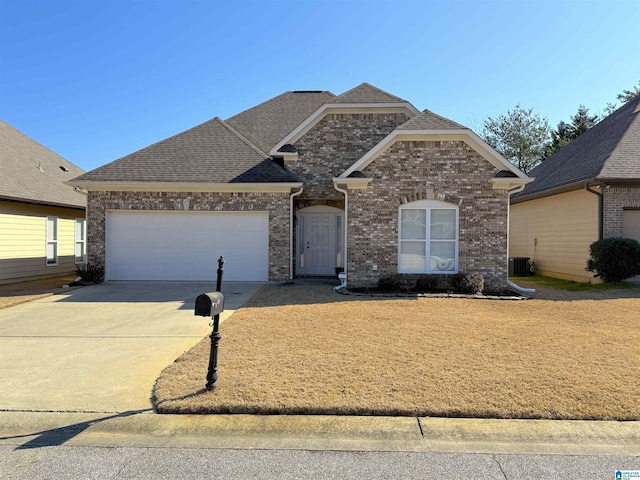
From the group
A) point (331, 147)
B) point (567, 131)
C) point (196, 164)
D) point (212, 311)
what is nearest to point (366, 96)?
point (331, 147)

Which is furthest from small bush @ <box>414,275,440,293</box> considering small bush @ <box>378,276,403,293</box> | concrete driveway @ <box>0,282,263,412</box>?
concrete driveway @ <box>0,282,263,412</box>

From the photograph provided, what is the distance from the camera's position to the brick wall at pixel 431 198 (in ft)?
37.9

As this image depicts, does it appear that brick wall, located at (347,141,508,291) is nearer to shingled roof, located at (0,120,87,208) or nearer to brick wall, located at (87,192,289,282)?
brick wall, located at (87,192,289,282)

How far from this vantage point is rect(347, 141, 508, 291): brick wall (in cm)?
1154

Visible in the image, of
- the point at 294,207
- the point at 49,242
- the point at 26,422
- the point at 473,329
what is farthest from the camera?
the point at 49,242

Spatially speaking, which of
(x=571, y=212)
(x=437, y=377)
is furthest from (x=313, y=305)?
(x=571, y=212)

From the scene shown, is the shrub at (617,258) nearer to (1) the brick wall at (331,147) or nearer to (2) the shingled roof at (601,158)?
(2) the shingled roof at (601,158)

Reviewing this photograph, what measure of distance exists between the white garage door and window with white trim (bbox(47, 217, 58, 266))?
412 centimetres

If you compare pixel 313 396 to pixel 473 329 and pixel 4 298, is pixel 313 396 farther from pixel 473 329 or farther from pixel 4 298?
pixel 4 298

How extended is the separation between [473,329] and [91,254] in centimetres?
1171

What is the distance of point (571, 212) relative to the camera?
49.8ft

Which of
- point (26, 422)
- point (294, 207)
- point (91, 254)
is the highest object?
point (294, 207)

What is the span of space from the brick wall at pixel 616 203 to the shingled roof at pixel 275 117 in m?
10.4

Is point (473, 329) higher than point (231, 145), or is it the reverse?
point (231, 145)
